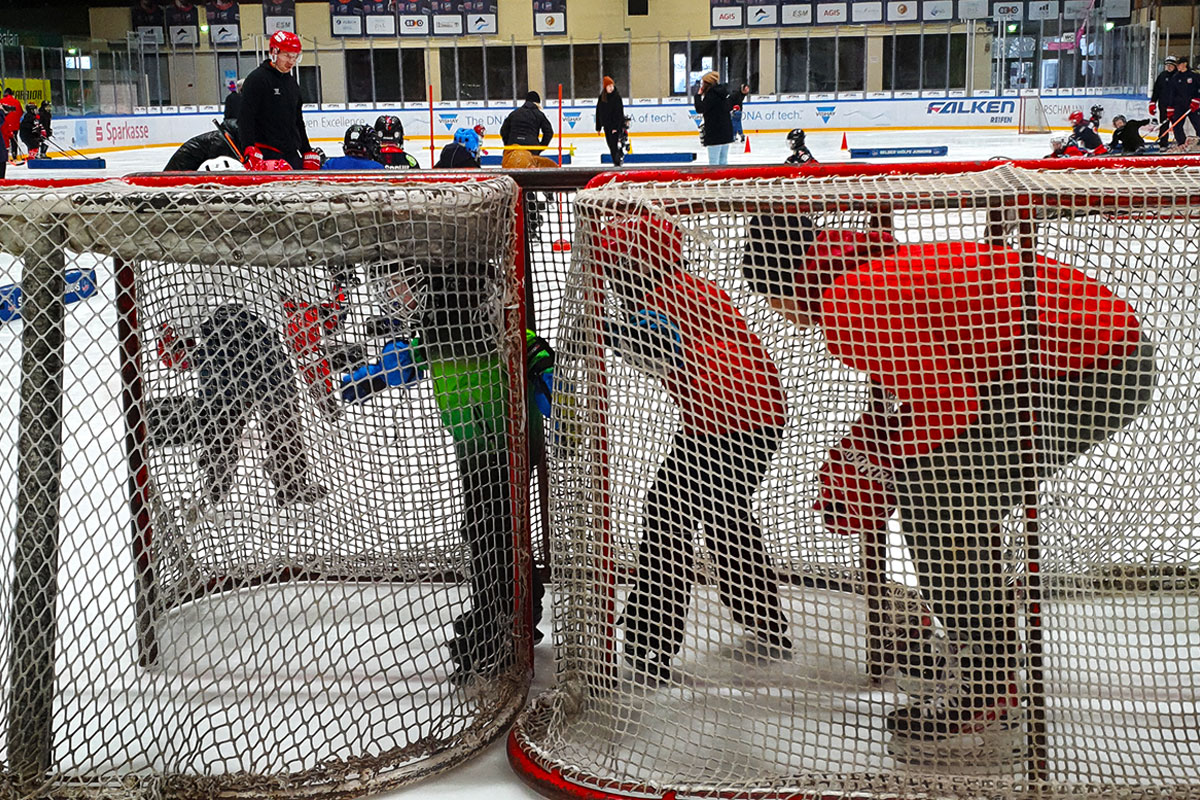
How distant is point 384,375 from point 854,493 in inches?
33.6

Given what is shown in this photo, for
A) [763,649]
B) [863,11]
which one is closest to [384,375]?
[763,649]

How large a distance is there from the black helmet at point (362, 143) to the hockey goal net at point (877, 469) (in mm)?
6250

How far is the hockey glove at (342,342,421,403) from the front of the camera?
2180mm

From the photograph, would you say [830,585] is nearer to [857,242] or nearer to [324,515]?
[857,242]

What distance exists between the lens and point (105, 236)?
197 cm

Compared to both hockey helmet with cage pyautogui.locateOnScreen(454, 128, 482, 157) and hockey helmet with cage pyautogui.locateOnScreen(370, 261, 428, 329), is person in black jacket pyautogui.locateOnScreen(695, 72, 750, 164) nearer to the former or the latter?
hockey helmet with cage pyautogui.locateOnScreen(454, 128, 482, 157)

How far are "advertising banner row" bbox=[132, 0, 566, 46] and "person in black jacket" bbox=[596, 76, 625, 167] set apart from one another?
8381 mm

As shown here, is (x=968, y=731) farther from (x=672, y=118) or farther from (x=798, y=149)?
(x=672, y=118)

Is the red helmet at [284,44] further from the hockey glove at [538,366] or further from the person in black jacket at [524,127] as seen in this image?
Answer: the hockey glove at [538,366]

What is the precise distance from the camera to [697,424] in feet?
6.36

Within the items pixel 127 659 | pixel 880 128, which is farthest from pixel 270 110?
pixel 880 128

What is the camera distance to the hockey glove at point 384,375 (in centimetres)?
218

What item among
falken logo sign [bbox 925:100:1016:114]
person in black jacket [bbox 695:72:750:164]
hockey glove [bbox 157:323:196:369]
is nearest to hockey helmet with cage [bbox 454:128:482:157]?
hockey glove [bbox 157:323:196:369]

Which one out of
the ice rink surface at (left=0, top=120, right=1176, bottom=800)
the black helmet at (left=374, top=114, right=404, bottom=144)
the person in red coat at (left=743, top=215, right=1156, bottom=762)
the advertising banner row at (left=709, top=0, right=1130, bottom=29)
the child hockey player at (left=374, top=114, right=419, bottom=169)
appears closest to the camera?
the person in red coat at (left=743, top=215, right=1156, bottom=762)
